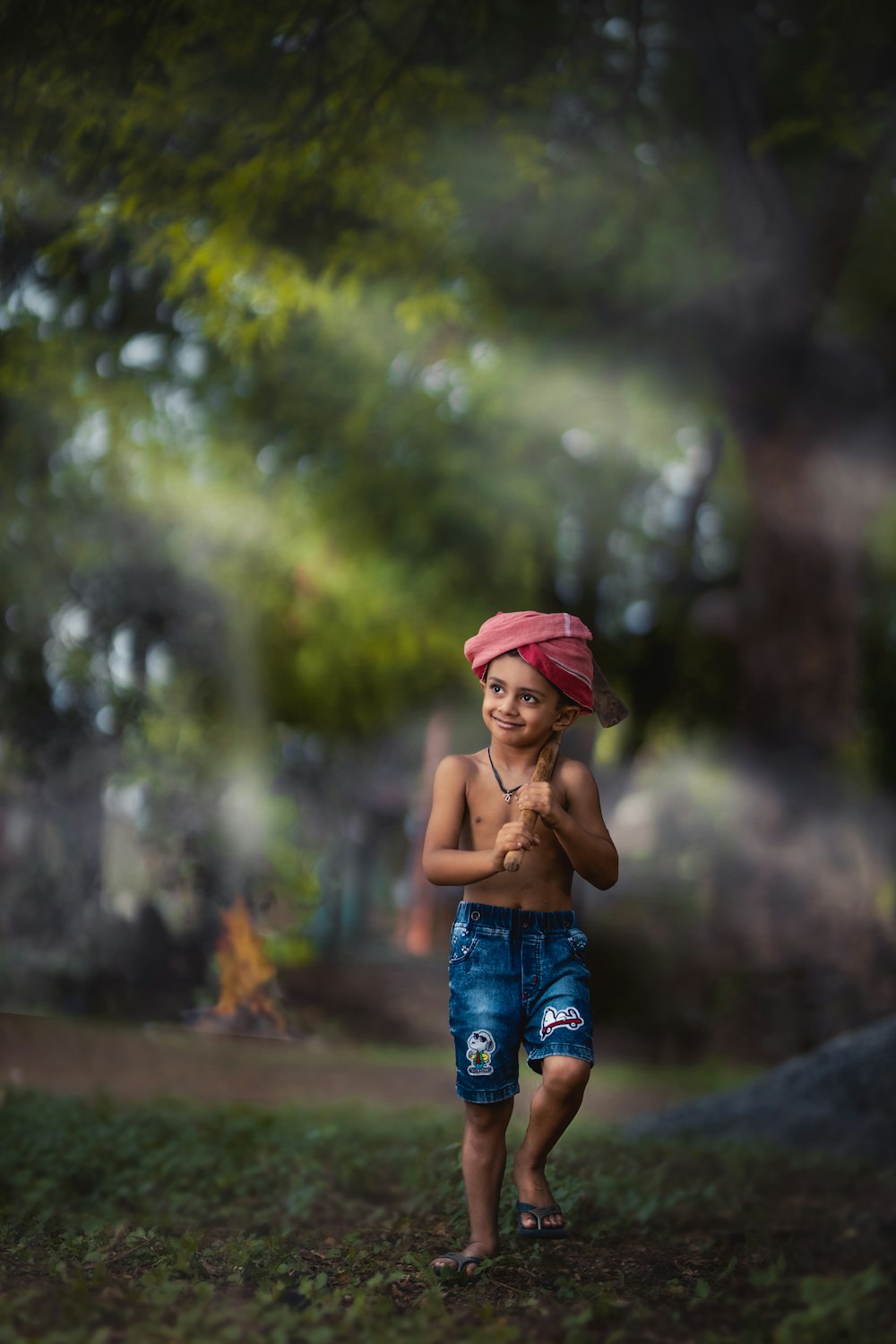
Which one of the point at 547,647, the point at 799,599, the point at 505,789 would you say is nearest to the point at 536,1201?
the point at 505,789

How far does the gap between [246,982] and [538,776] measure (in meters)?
2.72

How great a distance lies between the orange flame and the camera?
4.98 metres

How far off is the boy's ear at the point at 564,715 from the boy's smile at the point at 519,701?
0.04 metres

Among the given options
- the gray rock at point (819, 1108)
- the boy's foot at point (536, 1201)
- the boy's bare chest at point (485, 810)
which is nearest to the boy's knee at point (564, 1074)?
the boy's foot at point (536, 1201)

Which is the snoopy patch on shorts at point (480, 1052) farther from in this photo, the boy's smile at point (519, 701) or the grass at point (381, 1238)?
the boy's smile at point (519, 701)

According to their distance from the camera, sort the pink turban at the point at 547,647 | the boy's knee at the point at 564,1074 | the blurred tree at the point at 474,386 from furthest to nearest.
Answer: the blurred tree at the point at 474,386 < the pink turban at the point at 547,647 < the boy's knee at the point at 564,1074

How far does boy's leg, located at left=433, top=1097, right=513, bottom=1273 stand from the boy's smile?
0.88 metres

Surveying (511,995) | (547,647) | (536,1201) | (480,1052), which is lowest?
(536,1201)

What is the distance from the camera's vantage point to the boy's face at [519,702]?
2885mm

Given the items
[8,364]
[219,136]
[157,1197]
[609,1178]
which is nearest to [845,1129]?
[609,1178]

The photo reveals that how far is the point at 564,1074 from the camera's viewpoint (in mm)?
2768

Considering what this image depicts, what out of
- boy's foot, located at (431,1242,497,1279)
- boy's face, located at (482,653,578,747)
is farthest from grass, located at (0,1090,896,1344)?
boy's face, located at (482,653,578,747)

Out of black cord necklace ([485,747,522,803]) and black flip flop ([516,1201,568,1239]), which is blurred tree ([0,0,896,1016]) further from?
black flip flop ([516,1201,568,1239])

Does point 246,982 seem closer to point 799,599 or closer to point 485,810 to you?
point 485,810
